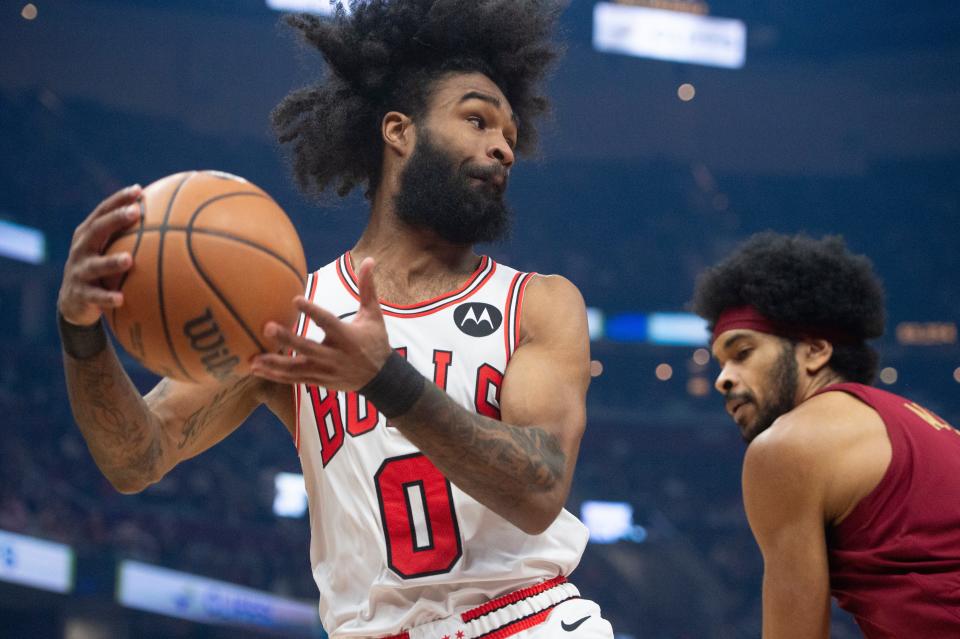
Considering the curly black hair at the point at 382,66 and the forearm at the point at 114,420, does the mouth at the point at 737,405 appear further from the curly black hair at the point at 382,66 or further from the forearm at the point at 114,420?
the forearm at the point at 114,420

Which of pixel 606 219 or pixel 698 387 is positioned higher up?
pixel 606 219

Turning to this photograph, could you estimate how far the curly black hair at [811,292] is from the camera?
11.5ft

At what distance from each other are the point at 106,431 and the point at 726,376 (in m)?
2.00

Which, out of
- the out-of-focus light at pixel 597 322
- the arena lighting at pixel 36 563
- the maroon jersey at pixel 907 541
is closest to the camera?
the maroon jersey at pixel 907 541

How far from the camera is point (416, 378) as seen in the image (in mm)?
2129

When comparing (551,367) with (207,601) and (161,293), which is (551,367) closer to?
(161,293)

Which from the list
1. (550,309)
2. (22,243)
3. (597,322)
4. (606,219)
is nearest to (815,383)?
(550,309)

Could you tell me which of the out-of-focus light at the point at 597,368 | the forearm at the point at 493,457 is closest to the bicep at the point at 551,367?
the forearm at the point at 493,457

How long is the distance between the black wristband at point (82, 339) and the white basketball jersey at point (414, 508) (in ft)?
1.95

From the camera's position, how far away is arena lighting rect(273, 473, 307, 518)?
16.0 m

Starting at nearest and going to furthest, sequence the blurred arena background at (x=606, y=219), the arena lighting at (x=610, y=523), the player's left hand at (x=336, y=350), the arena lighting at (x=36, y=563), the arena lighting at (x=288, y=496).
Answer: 1. the player's left hand at (x=336, y=350)
2. the arena lighting at (x=36, y=563)
3. the blurred arena background at (x=606, y=219)
4. the arena lighting at (x=288, y=496)
5. the arena lighting at (x=610, y=523)

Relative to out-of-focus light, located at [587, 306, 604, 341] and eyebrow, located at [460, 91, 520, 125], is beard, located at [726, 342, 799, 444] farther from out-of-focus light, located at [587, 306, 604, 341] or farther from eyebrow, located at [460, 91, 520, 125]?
out-of-focus light, located at [587, 306, 604, 341]

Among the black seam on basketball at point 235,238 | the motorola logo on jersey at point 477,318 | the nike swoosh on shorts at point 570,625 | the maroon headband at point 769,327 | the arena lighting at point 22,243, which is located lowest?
the nike swoosh on shorts at point 570,625

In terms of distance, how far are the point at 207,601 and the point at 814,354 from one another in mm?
11554
